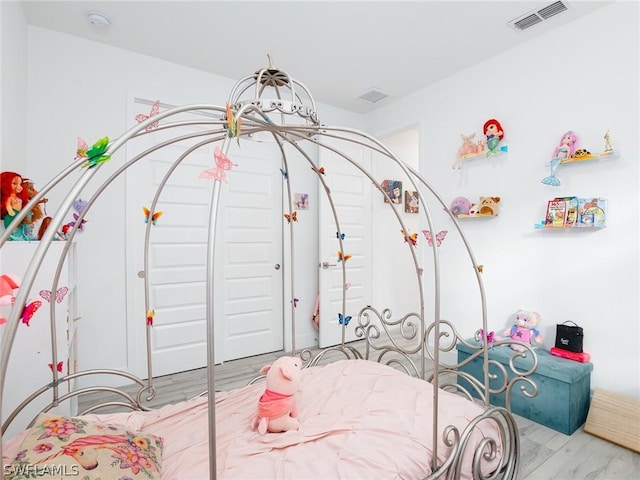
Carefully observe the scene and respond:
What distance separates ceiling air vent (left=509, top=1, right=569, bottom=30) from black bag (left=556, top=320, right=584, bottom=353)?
2.10m

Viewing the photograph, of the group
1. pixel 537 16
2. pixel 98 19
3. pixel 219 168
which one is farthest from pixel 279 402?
pixel 537 16

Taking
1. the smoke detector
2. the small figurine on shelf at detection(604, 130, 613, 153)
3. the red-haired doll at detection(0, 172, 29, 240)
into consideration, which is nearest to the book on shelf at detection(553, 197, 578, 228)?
the small figurine on shelf at detection(604, 130, 613, 153)

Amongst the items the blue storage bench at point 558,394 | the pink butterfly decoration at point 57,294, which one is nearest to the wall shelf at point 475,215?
the blue storage bench at point 558,394

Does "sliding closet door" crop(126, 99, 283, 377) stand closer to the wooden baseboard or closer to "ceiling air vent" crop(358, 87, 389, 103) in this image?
"ceiling air vent" crop(358, 87, 389, 103)

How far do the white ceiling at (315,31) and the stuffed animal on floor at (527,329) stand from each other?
6.87 ft

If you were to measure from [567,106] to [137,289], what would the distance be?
141 inches

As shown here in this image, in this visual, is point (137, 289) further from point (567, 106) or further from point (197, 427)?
point (567, 106)

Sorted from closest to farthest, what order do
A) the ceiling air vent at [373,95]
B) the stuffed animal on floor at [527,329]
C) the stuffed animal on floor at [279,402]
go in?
1. the stuffed animal on floor at [279,402]
2. the stuffed animal on floor at [527,329]
3. the ceiling air vent at [373,95]

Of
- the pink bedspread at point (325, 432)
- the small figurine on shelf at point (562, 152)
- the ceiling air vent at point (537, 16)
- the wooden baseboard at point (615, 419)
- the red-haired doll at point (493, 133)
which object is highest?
the ceiling air vent at point (537, 16)

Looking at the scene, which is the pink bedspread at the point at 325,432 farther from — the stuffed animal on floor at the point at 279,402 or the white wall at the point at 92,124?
the white wall at the point at 92,124

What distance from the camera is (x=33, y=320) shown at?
1556 mm

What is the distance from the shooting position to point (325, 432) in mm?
1335

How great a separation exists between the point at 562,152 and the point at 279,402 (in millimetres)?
2445

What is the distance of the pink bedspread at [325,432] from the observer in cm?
116
